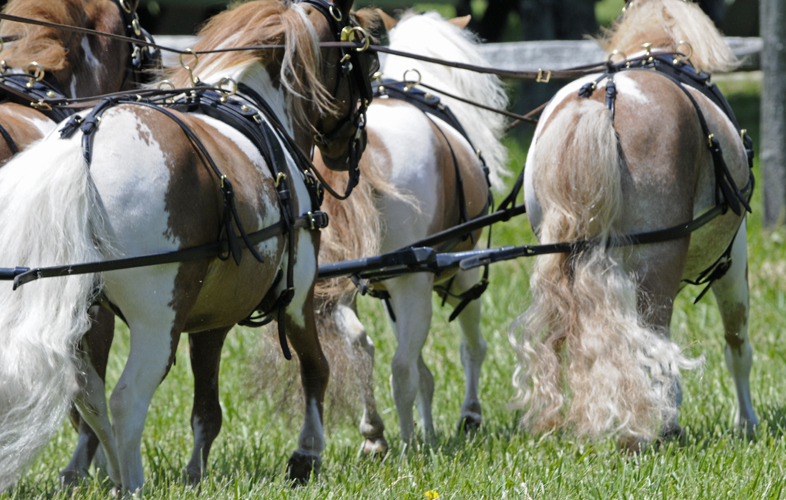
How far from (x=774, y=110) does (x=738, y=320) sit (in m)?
4.23

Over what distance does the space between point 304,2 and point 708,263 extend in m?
2.14

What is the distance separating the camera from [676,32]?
390cm

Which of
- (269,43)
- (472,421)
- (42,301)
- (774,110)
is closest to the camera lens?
(42,301)

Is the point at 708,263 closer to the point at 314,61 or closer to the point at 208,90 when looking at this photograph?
the point at 314,61

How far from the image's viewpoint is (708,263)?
3.67 meters

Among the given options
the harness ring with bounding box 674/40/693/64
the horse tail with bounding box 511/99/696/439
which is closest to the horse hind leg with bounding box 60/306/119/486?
the horse tail with bounding box 511/99/696/439

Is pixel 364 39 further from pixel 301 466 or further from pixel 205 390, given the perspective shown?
pixel 301 466

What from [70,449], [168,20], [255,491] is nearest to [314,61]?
[255,491]

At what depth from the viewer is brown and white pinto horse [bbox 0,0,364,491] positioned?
7.03ft

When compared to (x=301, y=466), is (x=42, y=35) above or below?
above

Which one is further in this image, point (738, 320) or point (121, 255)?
point (738, 320)

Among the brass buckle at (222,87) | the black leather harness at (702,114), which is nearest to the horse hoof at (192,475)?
the brass buckle at (222,87)

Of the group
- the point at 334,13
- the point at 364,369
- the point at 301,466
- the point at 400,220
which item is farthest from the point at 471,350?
the point at 334,13

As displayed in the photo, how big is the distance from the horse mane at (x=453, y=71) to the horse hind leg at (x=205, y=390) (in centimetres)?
211
